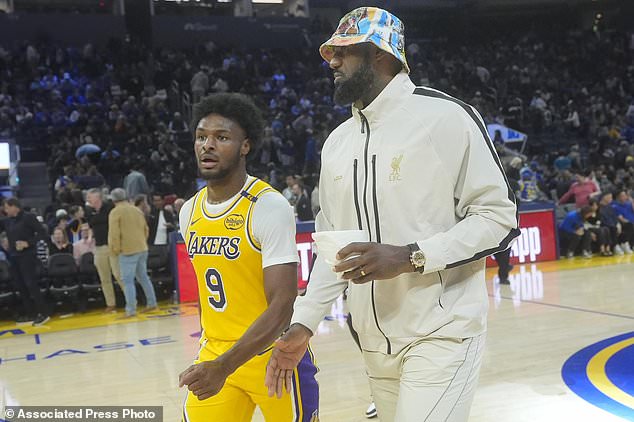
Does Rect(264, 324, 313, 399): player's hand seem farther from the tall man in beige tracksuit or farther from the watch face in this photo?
the watch face

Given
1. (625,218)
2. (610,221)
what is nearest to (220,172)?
(610,221)


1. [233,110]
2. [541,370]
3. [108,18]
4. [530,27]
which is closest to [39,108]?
[108,18]

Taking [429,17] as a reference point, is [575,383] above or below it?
below

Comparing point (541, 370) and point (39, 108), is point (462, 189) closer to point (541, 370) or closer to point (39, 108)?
point (541, 370)

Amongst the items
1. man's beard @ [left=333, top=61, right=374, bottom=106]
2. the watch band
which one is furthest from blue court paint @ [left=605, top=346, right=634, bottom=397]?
man's beard @ [left=333, top=61, right=374, bottom=106]

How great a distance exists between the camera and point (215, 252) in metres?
2.97

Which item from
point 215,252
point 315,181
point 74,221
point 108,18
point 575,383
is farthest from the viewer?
point 108,18

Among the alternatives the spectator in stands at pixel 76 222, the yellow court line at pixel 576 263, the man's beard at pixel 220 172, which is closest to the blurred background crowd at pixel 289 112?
the spectator in stands at pixel 76 222

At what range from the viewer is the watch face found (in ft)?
7.23

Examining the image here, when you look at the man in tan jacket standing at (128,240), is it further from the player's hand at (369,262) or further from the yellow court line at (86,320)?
the player's hand at (369,262)

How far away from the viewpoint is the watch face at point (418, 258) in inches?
86.8

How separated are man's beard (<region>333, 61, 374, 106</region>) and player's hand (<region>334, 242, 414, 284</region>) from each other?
560 mm

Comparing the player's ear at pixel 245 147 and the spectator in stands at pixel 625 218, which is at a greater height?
the player's ear at pixel 245 147

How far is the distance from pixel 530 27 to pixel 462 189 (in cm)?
3002
